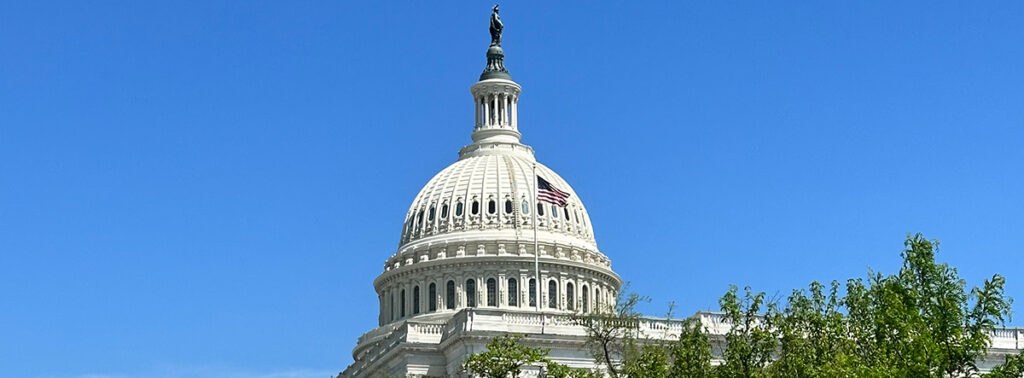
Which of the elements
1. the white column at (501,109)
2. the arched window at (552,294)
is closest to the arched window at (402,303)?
the arched window at (552,294)

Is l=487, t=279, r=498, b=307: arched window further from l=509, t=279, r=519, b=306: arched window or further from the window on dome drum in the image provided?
the window on dome drum

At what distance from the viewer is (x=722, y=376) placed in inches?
2488

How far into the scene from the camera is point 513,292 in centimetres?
13512

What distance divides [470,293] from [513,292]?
120 inches

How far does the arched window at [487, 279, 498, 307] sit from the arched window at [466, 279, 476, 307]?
3.25 feet

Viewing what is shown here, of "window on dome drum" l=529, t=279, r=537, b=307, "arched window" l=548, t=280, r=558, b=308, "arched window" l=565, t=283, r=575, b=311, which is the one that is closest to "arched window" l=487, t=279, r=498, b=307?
"window on dome drum" l=529, t=279, r=537, b=307

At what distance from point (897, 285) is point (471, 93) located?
94.4 m

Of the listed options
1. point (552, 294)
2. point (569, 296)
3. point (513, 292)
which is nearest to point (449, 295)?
point (513, 292)

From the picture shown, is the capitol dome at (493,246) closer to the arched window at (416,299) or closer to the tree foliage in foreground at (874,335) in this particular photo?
the arched window at (416,299)

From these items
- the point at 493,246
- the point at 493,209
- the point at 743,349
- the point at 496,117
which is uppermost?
the point at 496,117

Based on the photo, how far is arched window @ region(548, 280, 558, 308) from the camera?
135 metres

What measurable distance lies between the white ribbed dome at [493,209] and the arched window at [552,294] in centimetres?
347

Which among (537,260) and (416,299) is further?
(416,299)

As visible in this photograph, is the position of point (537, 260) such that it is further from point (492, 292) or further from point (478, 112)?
point (478, 112)
